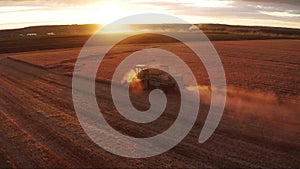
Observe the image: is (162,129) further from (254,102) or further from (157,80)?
(157,80)

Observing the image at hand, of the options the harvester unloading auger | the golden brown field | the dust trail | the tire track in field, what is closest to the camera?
the tire track in field

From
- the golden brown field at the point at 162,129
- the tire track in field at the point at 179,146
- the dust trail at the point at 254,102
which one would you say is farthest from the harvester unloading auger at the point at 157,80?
the tire track in field at the point at 179,146

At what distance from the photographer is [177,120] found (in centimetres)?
1414

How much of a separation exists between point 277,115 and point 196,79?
377 inches

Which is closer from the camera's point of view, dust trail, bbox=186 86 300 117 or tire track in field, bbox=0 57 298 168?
tire track in field, bbox=0 57 298 168

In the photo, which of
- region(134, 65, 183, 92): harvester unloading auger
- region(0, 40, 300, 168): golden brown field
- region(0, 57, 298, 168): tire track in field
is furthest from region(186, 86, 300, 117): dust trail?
region(0, 57, 298, 168): tire track in field

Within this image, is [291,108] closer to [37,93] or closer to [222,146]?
[222,146]

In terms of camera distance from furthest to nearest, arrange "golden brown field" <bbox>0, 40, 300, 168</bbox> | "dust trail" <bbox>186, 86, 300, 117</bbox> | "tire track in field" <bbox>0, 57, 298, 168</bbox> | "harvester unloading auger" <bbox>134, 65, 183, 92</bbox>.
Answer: "harvester unloading auger" <bbox>134, 65, 183, 92</bbox> < "dust trail" <bbox>186, 86, 300, 117</bbox> < "golden brown field" <bbox>0, 40, 300, 168</bbox> < "tire track in field" <bbox>0, 57, 298, 168</bbox>

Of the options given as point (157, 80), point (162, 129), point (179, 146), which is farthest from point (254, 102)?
point (179, 146)

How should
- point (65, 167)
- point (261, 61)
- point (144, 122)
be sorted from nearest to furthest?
1. point (65, 167)
2. point (144, 122)
3. point (261, 61)

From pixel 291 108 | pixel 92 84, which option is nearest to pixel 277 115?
pixel 291 108

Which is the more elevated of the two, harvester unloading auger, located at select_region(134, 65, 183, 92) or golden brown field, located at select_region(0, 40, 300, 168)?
harvester unloading auger, located at select_region(134, 65, 183, 92)

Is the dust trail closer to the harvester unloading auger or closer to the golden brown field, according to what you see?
the golden brown field

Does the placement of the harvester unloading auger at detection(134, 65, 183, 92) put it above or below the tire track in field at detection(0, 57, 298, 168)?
above
